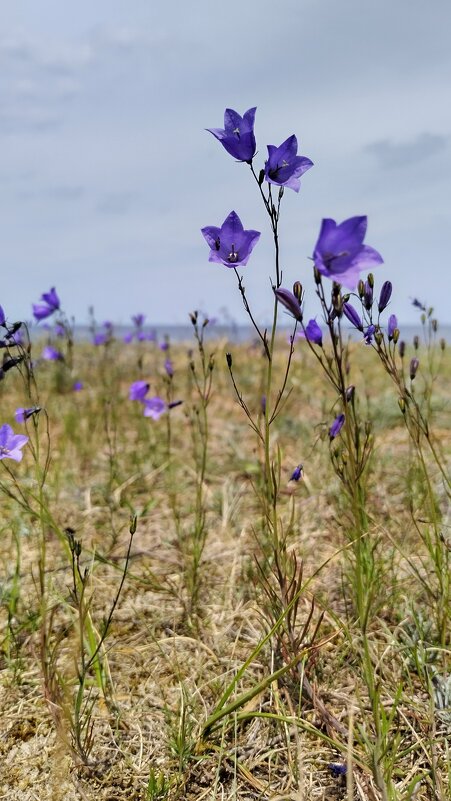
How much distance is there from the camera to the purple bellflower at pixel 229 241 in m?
1.68

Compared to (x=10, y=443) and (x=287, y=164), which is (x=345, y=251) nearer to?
(x=287, y=164)

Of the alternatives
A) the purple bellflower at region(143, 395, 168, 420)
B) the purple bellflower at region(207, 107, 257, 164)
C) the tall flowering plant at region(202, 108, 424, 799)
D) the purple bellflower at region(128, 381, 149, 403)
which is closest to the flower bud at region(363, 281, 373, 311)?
the tall flowering plant at region(202, 108, 424, 799)

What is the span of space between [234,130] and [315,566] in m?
1.89

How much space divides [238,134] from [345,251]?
2.07 ft

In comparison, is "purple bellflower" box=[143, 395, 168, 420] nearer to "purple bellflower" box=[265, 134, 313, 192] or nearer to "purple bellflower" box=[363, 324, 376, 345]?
"purple bellflower" box=[363, 324, 376, 345]

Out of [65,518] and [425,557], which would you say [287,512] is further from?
[65,518]

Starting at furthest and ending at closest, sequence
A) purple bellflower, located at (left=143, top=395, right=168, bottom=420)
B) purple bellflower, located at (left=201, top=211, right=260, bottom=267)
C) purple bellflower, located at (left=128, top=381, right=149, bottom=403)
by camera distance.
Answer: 1. purple bellflower, located at (left=128, top=381, right=149, bottom=403)
2. purple bellflower, located at (left=143, top=395, right=168, bottom=420)
3. purple bellflower, located at (left=201, top=211, right=260, bottom=267)

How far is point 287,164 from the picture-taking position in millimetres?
1625

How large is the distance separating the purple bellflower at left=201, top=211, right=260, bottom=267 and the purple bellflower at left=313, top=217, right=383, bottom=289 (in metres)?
0.44

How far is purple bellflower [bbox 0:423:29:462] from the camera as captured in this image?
2037 mm

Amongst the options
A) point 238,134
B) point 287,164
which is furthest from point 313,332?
point 238,134

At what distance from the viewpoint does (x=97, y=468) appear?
402 cm

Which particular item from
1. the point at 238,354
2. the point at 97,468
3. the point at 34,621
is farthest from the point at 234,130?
the point at 238,354

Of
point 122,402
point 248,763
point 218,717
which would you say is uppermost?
point 122,402
